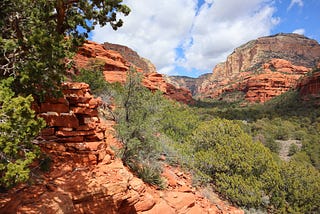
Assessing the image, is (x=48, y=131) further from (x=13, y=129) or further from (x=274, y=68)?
(x=274, y=68)

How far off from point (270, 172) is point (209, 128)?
5.17 m

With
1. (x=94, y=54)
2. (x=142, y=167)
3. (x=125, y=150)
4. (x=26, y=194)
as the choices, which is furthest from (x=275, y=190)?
(x=94, y=54)

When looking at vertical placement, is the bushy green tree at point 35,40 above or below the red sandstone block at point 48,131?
above

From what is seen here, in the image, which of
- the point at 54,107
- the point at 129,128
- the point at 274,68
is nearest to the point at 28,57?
the point at 54,107

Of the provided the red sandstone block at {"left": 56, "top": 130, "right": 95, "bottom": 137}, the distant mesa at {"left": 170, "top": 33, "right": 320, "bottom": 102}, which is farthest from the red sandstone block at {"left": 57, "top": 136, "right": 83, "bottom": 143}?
the distant mesa at {"left": 170, "top": 33, "right": 320, "bottom": 102}

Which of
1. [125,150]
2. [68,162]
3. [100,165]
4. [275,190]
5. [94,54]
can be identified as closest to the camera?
[68,162]

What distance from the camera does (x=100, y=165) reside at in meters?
7.30

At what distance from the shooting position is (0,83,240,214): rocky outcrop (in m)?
5.24

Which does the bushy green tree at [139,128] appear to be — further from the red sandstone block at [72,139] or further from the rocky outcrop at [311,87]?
the rocky outcrop at [311,87]

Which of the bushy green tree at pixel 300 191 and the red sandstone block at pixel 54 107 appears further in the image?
the bushy green tree at pixel 300 191

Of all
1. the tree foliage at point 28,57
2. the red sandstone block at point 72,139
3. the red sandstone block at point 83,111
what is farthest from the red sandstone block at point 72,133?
the tree foliage at point 28,57

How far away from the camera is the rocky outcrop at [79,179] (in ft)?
17.2

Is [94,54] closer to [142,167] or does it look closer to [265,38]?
[142,167]

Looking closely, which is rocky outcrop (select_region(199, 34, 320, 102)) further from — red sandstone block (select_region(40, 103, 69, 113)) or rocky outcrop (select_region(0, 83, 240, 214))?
red sandstone block (select_region(40, 103, 69, 113))
